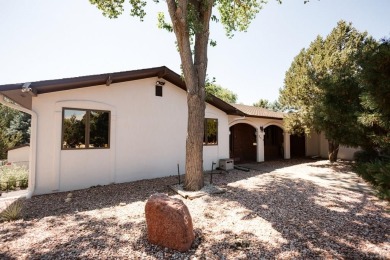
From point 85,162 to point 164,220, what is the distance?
17.3ft

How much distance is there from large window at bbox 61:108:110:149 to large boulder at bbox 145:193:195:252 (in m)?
5.05

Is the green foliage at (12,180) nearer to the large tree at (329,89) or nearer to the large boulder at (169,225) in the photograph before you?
the large boulder at (169,225)

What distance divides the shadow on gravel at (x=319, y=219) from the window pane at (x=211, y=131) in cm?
421

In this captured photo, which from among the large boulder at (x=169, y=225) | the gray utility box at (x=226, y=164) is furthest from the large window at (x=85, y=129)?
the gray utility box at (x=226, y=164)

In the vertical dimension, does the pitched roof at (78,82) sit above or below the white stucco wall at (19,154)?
above

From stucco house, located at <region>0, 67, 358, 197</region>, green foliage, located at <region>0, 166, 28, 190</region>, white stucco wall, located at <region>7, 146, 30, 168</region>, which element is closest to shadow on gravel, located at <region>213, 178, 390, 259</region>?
stucco house, located at <region>0, 67, 358, 197</region>

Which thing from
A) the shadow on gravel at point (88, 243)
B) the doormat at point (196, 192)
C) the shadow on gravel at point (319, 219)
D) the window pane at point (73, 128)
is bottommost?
the shadow on gravel at point (88, 243)

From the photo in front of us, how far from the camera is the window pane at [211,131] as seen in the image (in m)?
11.1

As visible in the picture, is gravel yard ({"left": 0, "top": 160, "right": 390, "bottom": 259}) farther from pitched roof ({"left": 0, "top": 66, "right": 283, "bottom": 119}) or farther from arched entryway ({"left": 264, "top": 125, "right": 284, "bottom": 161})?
arched entryway ({"left": 264, "top": 125, "right": 284, "bottom": 161})

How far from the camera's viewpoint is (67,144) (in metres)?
7.30

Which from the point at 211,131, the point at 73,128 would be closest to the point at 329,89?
the point at 211,131

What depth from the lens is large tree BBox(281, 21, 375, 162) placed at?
29.3 ft

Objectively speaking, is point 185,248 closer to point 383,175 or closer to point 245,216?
point 245,216

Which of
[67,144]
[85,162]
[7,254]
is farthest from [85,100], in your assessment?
[7,254]
